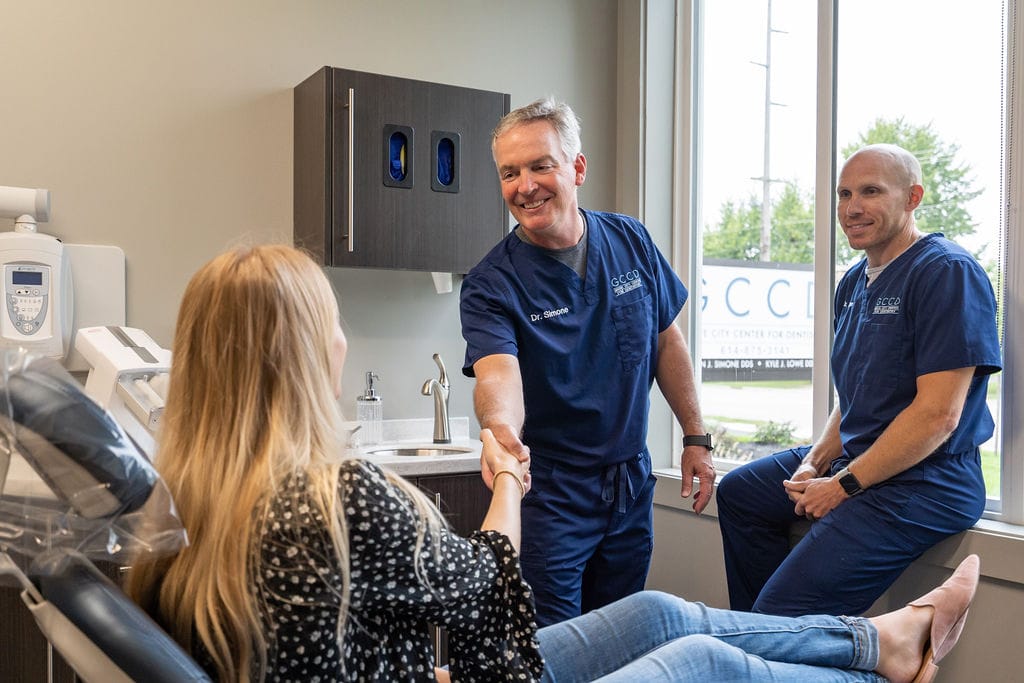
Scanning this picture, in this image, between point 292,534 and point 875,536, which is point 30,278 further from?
point 875,536

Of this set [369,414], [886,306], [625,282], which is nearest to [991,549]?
[886,306]

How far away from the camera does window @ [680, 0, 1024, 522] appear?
233cm

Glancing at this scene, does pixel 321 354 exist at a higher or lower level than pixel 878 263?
lower

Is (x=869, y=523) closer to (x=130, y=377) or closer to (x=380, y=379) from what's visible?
(x=380, y=379)

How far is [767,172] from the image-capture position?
306 cm

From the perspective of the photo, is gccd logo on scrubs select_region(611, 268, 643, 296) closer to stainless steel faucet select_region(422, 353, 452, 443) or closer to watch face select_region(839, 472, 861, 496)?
watch face select_region(839, 472, 861, 496)

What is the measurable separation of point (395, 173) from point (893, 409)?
59.8 inches

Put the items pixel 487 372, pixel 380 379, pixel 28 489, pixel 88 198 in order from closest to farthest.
A: 1. pixel 28 489
2. pixel 487 372
3. pixel 88 198
4. pixel 380 379

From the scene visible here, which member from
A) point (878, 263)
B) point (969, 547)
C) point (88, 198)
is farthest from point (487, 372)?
point (88, 198)

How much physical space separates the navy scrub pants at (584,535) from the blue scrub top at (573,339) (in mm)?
41

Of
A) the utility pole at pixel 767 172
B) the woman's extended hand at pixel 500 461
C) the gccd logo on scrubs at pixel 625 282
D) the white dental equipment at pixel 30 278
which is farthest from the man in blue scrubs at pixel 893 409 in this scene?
the white dental equipment at pixel 30 278

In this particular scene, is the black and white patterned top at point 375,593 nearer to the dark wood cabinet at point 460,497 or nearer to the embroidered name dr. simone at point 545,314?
the embroidered name dr. simone at point 545,314

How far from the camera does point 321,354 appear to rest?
113 centimetres

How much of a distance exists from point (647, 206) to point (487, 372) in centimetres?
157
